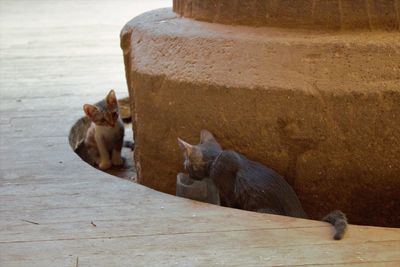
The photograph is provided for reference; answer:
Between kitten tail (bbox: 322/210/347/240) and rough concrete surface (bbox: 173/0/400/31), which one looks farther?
rough concrete surface (bbox: 173/0/400/31)

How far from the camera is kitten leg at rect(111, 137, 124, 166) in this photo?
3.60 metres

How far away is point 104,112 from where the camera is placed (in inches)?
137

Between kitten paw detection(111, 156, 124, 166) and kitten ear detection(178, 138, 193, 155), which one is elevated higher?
kitten ear detection(178, 138, 193, 155)

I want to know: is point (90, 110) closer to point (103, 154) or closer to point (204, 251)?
point (103, 154)

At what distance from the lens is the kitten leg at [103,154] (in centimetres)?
352

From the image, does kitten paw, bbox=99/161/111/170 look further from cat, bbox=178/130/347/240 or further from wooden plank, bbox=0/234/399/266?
wooden plank, bbox=0/234/399/266

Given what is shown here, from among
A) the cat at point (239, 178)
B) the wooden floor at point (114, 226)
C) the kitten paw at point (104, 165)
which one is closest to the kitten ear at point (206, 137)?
the cat at point (239, 178)

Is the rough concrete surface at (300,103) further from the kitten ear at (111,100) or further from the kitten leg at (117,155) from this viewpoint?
the kitten leg at (117,155)

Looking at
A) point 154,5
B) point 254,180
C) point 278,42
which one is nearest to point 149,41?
point 278,42

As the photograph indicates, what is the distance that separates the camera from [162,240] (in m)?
2.17

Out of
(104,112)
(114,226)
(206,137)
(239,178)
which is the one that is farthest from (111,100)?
(114,226)

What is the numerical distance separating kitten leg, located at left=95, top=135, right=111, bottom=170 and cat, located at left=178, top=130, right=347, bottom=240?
0.94 metres

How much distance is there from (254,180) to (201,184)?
0.24m

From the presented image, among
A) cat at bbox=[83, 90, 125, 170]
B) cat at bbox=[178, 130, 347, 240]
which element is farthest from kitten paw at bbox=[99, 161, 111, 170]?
cat at bbox=[178, 130, 347, 240]
